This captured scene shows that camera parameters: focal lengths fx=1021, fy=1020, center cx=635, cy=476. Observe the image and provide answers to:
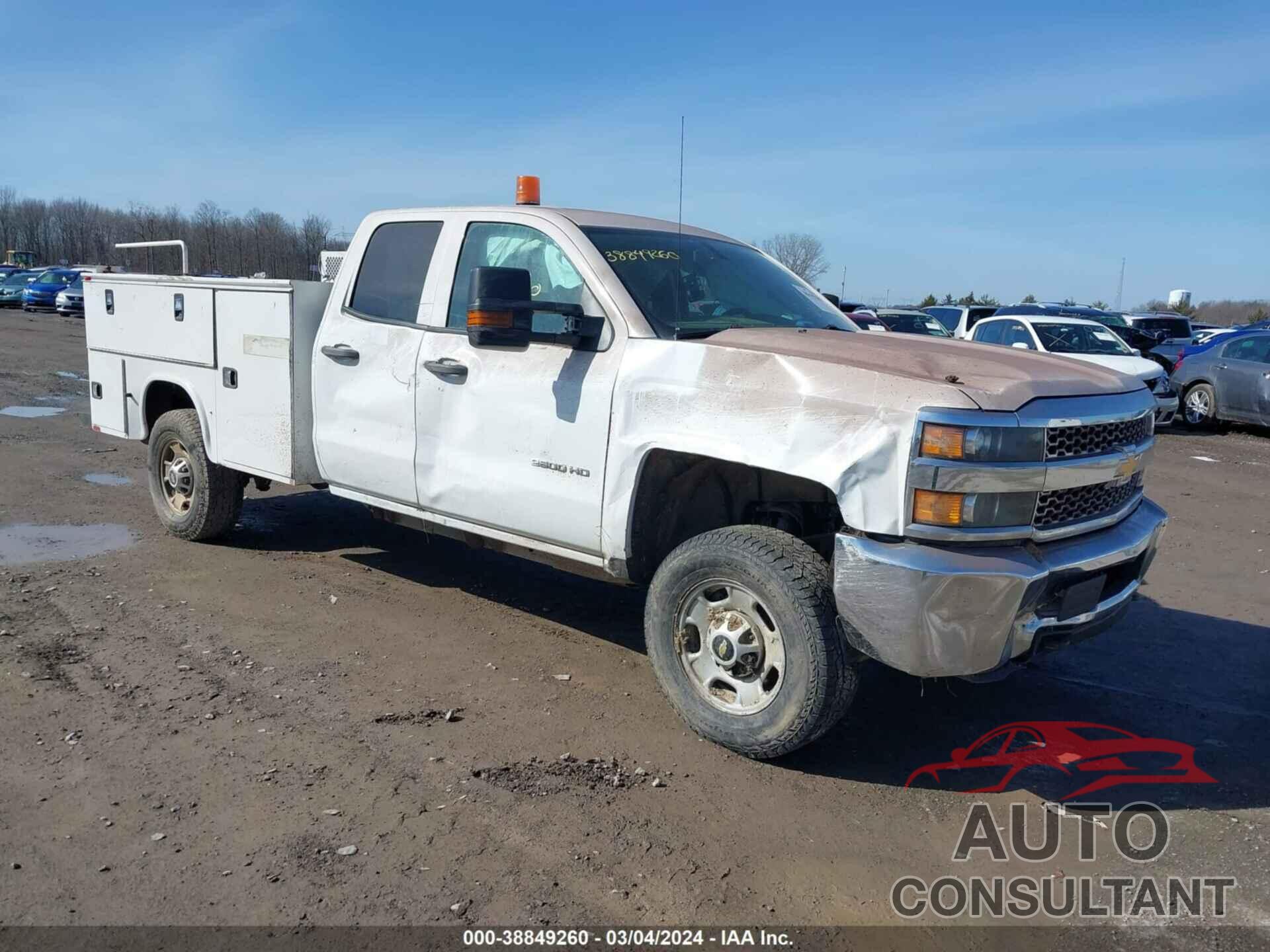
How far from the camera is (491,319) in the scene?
14.2ft

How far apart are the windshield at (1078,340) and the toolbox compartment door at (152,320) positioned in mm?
12155

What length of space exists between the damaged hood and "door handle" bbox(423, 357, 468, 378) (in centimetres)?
128

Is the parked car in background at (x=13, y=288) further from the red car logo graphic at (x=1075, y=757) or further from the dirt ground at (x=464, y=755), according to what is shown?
the red car logo graphic at (x=1075, y=757)

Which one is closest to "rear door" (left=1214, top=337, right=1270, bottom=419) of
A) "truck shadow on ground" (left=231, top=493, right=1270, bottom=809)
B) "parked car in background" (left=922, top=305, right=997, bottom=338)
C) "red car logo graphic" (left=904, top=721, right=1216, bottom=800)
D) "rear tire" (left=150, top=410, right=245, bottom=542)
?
"parked car in background" (left=922, top=305, right=997, bottom=338)

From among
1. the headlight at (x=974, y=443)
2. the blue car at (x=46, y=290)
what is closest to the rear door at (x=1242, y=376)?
the headlight at (x=974, y=443)

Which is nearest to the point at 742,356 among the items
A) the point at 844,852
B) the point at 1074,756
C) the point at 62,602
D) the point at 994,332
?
the point at 844,852

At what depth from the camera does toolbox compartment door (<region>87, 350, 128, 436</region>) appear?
716 cm

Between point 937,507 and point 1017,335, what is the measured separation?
12872 mm

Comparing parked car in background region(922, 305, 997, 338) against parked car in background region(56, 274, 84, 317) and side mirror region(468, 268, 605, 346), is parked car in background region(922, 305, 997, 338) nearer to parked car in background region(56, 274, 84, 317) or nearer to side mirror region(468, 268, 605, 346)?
side mirror region(468, 268, 605, 346)

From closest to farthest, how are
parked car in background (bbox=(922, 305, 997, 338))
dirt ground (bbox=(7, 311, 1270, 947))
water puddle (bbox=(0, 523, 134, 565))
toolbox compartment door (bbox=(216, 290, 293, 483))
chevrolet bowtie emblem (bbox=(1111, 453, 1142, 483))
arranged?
dirt ground (bbox=(7, 311, 1270, 947)) < chevrolet bowtie emblem (bbox=(1111, 453, 1142, 483)) < toolbox compartment door (bbox=(216, 290, 293, 483)) < water puddle (bbox=(0, 523, 134, 565)) < parked car in background (bbox=(922, 305, 997, 338))

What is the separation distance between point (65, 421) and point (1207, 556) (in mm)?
11570

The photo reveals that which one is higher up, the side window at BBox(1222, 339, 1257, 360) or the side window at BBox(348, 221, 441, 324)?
the side window at BBox(348, 221, 441, 324)

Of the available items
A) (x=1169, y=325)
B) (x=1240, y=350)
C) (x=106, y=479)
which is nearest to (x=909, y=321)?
(x=1240, y=350)

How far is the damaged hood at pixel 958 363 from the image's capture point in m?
3.53
